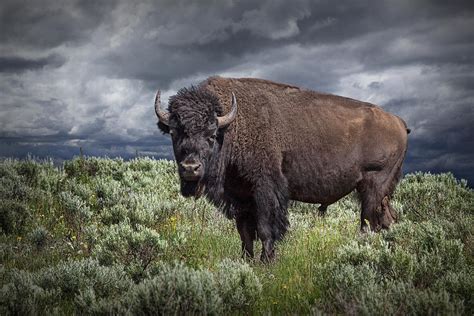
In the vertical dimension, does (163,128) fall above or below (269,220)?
above

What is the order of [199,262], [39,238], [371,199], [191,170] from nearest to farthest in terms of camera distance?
[191,170] < [199,262] < [39,238] < [371,199]

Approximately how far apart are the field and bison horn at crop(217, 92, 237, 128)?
1.77 metres

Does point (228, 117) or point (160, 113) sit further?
point (160, 113)

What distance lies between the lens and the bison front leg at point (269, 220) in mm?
7148

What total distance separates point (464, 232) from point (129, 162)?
12.1 meters

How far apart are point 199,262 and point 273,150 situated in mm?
2072

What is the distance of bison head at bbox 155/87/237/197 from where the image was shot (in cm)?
652

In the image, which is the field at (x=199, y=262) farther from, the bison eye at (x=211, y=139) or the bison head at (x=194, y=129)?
the bison eye at (x=211, y=139)

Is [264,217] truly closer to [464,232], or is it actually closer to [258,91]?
[258,91]

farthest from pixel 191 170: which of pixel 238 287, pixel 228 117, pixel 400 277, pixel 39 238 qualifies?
pixel 39 238

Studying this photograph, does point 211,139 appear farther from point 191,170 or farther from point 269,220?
point 269,220

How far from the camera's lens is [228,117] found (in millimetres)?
7074

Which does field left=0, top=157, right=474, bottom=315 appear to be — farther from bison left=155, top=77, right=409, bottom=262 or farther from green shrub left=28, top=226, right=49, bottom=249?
bison left=155, top=77, right=409, bottom=262

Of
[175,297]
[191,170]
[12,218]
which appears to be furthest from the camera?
[12,218]
